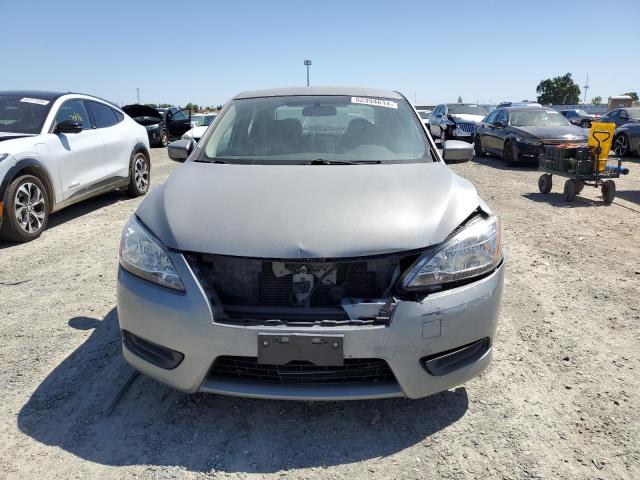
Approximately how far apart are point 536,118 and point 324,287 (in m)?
12.4

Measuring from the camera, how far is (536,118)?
12961 mm

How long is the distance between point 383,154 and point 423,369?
159cm

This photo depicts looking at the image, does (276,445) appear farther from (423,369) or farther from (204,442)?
(423,369)

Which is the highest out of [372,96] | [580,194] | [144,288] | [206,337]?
[372,96]

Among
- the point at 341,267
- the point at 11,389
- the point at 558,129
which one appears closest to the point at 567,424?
the point at 341,267

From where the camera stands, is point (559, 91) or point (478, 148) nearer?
point (478, 148)

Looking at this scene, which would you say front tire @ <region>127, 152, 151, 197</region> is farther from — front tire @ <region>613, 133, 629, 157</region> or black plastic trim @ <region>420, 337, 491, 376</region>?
front tire @ <region>613, 133, 629, 157</region>

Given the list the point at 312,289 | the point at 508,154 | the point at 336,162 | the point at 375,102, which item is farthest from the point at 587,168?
the point at 312,289

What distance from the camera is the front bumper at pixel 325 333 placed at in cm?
212

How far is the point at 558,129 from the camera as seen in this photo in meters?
12.2

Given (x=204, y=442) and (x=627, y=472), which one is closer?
(x=627, y=472)

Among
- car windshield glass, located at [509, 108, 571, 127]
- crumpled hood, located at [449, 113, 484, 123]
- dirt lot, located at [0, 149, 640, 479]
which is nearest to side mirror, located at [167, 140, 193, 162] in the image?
dirt lot, located at [0, 149, 640, 479]

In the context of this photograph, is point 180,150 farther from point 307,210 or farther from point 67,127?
point 67,127

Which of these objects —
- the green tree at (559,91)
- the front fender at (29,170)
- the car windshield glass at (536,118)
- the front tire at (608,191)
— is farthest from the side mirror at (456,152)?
the green tree at (559,91)
